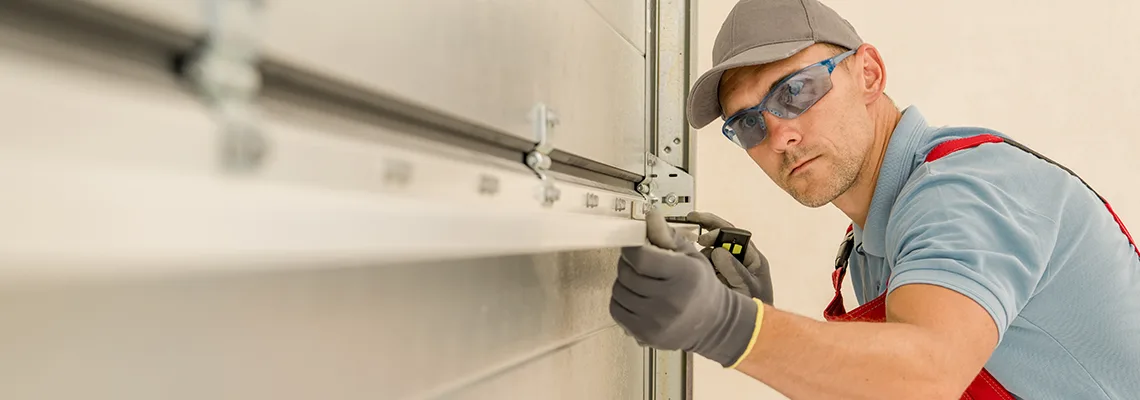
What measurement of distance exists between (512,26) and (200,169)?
1.71 ft

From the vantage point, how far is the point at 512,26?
31.2 inches

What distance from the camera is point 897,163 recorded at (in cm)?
122

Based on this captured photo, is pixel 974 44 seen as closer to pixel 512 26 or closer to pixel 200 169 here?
pixel 512 26

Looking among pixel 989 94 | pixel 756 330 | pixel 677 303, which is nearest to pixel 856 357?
pixel 756 330

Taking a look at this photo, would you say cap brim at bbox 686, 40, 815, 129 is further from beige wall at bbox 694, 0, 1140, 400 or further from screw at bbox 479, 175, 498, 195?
beige wall at bbox 694, 0, 1140, 400

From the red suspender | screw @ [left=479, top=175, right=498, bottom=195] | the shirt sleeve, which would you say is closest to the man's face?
the red suspender

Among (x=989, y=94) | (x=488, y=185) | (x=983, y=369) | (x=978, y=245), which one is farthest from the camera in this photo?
(x=989, y=94)

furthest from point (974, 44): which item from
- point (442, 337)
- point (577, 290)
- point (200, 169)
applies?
point (200, 169)

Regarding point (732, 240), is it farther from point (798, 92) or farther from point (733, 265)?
point (798, 92)

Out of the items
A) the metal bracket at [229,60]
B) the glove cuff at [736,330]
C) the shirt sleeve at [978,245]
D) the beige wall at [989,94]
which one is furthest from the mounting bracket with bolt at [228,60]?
the beige wall at [989,94]

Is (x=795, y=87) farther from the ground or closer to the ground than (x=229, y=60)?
farther from the ground

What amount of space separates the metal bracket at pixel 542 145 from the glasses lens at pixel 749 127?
495 mm

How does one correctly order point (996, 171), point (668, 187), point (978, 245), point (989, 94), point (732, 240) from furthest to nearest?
point (989, 94) → point (668, 187) → point (732, 240) → point (996, 171) → point (978, 245)

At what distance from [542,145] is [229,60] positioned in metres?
0.49
